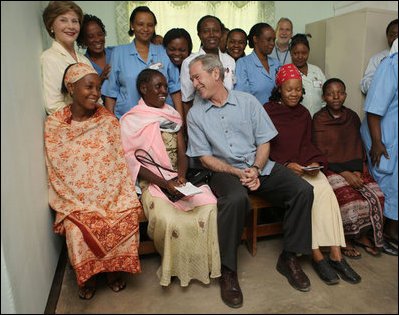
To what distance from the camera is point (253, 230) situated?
94.0 inches

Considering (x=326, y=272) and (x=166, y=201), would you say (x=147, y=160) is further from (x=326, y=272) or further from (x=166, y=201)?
(x=326, y=272)

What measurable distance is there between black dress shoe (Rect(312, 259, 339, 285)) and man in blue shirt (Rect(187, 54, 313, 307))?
0.14 metres

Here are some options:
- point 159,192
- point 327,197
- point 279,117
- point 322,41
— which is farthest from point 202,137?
point 322,41

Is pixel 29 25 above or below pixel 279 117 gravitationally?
above

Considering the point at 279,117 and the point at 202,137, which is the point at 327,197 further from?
the point at 202,137

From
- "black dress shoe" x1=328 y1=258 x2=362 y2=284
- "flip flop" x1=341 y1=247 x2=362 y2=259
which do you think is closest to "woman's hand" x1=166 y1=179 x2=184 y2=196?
"black dress shoe" x1=328 y1=258 x2=362 y2=284

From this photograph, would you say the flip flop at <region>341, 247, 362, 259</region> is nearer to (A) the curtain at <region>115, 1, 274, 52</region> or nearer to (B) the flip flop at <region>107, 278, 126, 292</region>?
(B) the flip flop at <region>107, 278, 126, 292</region>

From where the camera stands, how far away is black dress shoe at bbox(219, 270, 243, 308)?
1.87 metres

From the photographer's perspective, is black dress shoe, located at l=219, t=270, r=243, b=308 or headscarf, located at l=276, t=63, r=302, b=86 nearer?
black dress shoe, located at l=219, t=270, r=243, b=308

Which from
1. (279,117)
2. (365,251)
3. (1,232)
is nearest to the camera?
(1,232)

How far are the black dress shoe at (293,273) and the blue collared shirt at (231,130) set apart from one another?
63 centimetres

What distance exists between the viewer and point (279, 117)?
8.38ft

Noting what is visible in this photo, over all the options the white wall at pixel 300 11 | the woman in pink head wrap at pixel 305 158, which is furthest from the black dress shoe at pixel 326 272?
the white wall at pixel 300 11

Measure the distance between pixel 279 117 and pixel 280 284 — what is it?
1.27m
